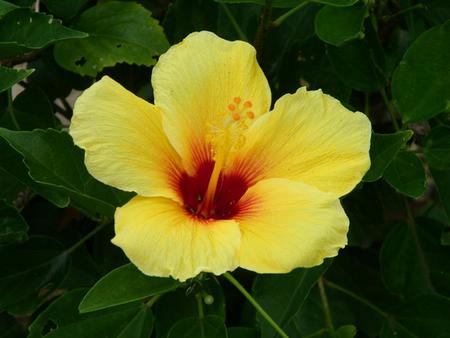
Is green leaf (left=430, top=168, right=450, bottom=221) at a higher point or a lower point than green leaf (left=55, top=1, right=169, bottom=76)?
lower

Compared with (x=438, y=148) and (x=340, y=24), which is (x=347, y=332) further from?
(x=340, y=24)

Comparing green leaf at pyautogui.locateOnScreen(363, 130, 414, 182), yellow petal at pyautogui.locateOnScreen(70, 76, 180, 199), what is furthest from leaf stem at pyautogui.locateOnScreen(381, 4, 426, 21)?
yellow petal at pyautogui.locateOnScreen(70, 76, 180, 199)

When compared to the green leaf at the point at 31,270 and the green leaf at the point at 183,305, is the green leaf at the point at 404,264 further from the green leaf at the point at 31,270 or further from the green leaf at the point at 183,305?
the green leaf at the point at 31,270

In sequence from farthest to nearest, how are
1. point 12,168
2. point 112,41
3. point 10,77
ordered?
point 112,41
point 12,168
point 10,77

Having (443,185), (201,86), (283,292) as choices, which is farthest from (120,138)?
(443,185)

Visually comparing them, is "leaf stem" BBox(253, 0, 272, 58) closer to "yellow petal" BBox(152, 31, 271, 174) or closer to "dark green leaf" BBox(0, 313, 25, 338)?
"yellow petal" BBox(152, 31, 271, 174)

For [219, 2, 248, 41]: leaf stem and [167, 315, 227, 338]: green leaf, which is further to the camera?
[219, 2, 248, 41]: leaf stem
